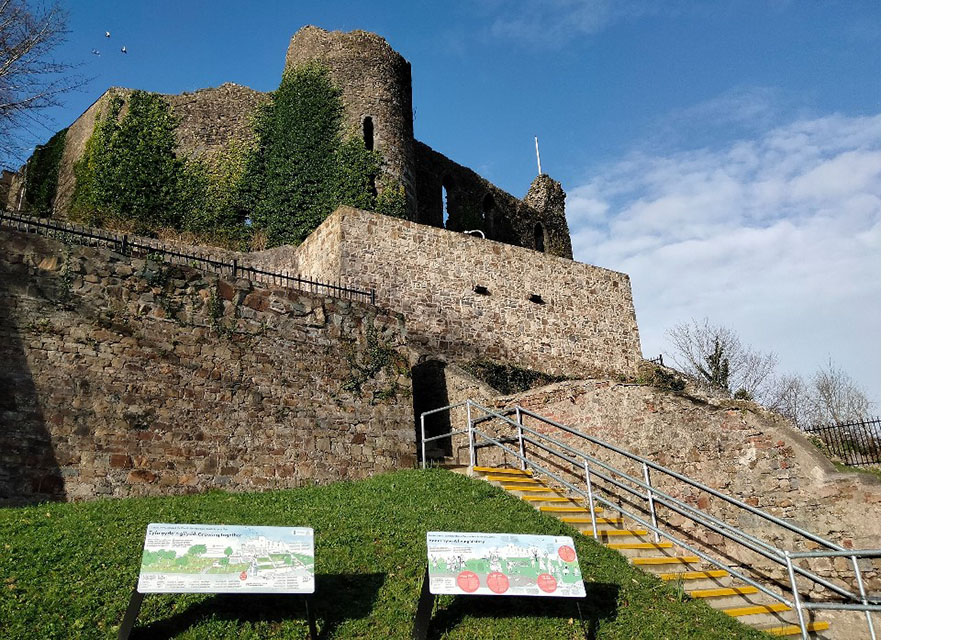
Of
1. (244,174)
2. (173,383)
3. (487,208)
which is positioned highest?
(244,174)

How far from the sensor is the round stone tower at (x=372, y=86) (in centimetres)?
2311

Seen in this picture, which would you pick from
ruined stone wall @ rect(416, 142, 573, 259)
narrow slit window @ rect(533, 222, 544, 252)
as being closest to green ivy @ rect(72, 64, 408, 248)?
ruined stone wall @ rect(416, 142, 573, 259)

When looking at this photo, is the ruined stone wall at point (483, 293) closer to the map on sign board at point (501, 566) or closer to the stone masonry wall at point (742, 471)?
the stone masonry wall at point (742, 471)

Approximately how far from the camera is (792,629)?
27.8ft

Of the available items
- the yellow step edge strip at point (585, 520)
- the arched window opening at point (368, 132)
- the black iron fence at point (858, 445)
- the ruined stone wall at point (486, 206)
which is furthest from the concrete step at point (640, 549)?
the ruined stone wall at point (486, 206)

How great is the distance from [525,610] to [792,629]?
11.7ft

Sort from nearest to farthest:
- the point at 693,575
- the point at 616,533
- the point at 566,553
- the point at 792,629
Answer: the point at 566,553, the point at 792,629, the point at 693,575, the point at 616,533

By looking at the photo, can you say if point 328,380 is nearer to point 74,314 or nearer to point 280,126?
point 74,314

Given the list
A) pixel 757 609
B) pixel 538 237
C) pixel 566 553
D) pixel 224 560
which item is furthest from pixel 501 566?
pixel 538 237

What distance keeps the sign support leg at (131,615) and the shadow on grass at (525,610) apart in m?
2.46

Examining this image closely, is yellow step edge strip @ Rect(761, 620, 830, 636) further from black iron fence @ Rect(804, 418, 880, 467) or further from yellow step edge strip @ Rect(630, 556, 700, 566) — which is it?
black iron fence @ Rect(804, 418, 880, 467)

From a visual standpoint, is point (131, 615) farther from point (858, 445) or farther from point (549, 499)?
point (858, 445)

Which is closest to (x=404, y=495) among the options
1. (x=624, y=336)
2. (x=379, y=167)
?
(x=624, y=336)

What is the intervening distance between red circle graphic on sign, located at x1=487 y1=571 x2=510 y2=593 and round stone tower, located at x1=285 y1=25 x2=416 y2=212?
57.3 feet
